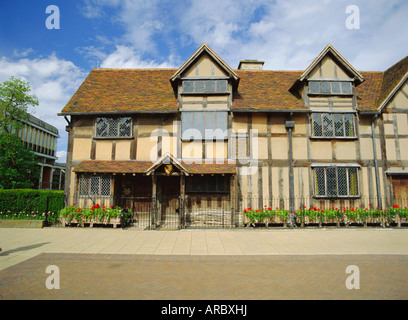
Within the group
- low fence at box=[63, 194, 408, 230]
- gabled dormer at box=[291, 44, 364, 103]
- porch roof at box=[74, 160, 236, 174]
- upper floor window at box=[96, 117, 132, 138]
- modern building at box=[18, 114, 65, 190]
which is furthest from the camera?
modern building at box=[18, 114, 65, 190]

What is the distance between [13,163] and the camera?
20.2m

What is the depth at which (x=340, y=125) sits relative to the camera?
1451 centimetres

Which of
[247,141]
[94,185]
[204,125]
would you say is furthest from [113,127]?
[247,141]

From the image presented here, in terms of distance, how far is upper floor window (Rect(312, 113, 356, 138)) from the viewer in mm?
14461

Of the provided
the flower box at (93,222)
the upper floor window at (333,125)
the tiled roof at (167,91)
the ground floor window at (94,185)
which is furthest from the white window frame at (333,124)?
the ground floor window at (94,185)

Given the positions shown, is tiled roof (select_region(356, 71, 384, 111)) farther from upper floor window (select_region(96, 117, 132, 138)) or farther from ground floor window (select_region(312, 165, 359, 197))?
upper floor window (select_region(96, 117, 132, 138))

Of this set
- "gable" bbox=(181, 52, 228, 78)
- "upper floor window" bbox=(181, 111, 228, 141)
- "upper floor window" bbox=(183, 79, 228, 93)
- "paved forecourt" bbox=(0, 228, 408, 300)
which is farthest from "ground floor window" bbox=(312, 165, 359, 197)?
"gable" bbox=(181, 52, 228, 78)

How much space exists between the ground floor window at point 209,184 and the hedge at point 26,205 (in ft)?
24.9

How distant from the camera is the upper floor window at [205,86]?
47.8ft

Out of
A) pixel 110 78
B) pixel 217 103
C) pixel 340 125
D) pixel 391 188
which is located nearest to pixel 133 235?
pixel 217 103

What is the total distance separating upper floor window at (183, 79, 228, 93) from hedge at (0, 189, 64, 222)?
9.87 metres

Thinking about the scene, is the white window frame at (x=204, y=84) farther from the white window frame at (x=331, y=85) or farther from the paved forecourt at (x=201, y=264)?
the paved forecourt at (x=201, y=264)

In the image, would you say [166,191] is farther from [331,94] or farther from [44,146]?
[44,146]

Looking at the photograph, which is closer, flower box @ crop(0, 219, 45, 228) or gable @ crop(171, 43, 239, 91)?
flower box @ crop(0, 219, 45, 228)
